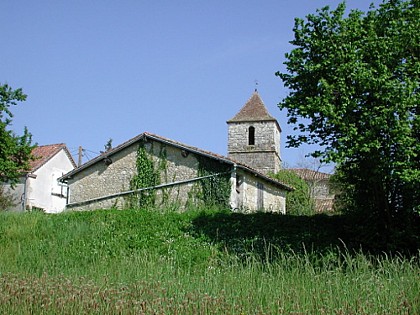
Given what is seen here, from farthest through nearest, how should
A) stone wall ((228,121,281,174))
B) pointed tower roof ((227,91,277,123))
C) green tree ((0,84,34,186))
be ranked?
pointed tower roof ((227,91,277,123))
stone wall ((228,121,281,174))
green tree ((0,84,34,186))

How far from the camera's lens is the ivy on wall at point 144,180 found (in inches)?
1008

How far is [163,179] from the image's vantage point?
25.6 m

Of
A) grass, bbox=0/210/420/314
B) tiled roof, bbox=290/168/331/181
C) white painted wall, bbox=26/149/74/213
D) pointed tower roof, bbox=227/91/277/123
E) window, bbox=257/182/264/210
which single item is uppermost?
pointed tower roof, bbox=227/91/277/123

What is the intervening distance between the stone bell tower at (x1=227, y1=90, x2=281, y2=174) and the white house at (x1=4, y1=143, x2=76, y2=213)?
13.6 m

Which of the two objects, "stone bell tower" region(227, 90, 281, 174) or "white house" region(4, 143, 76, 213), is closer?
Answer: "white house" region(4, 143, 76, 213)

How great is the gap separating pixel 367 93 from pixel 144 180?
15471 millimetres

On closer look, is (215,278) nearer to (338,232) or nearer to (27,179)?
(338,232)

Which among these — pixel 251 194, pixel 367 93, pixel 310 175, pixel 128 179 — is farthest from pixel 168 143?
pixel 310 175

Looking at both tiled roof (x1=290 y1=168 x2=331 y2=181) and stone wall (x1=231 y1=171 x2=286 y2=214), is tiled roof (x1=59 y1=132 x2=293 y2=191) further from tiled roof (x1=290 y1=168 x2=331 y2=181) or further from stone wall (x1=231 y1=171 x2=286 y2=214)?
tiled roof (x1=290 y1=168 x2=331 y2=181)

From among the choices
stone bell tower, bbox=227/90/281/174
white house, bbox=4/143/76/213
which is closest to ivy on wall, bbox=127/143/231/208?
white house, bbox=4/143/76/213

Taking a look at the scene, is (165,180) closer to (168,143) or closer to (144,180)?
(144,180)

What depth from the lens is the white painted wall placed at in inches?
1401

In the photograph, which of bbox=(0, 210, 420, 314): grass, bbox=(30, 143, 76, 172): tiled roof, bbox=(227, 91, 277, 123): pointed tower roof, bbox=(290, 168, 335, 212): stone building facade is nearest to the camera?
bbox=(0, 210, 420, 314): grass

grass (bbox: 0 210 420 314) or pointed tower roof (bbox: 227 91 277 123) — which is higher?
pointed tower roof (bbox: 227 91 277 123)
